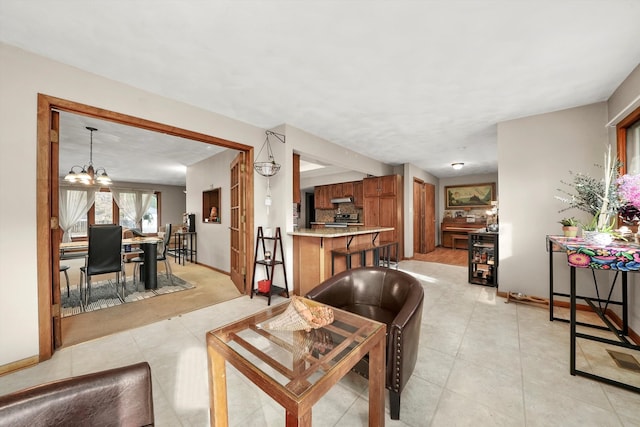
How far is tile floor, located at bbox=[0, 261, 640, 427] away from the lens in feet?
4.66

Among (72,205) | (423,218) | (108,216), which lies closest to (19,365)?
(423,218)

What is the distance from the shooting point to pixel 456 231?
7719 mm

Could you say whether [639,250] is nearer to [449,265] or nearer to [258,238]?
[258,238]

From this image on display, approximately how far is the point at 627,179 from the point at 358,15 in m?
2.28

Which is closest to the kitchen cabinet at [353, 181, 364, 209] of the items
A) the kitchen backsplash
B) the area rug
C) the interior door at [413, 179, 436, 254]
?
the kitchen backsplash

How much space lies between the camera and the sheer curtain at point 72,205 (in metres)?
7.32

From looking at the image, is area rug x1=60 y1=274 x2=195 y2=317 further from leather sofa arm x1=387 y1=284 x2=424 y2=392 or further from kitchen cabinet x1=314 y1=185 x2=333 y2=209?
kitchen cabinet x1=314 y1=185 x2=333 y2=209

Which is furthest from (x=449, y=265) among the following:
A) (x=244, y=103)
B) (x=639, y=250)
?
(x=244, y=103)

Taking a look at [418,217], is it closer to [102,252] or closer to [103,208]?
[102,252]

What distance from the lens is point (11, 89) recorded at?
190 centimetres

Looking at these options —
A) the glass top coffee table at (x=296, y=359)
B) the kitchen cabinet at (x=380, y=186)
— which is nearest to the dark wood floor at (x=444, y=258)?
the kitchen cabinet at (x=380, y=186)

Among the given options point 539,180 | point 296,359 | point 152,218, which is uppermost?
point 539,180

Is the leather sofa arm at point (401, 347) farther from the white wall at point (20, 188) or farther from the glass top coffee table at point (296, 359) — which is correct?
the white wall at point (20, 188)

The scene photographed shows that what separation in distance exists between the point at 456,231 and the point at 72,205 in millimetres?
12055
